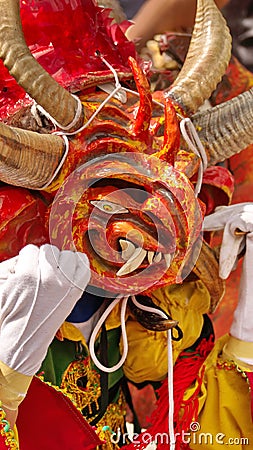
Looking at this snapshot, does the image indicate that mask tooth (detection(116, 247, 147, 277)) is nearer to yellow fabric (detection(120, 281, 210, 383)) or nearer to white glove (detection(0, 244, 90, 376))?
white glove (detection(0, 244, 90, 376))

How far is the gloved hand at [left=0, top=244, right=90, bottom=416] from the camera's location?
1.09m

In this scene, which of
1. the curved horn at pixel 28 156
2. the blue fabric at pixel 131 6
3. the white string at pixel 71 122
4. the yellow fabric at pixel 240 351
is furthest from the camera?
the blue fabric at pixel 131 6

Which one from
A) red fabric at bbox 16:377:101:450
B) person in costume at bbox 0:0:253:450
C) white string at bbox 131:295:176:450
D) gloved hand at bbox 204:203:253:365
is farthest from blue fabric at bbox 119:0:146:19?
red fabric at bbox 16:377:101:450

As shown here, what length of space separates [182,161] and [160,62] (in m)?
0.65

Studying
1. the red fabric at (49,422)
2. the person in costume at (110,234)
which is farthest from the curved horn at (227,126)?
the red fabric at (49,422)

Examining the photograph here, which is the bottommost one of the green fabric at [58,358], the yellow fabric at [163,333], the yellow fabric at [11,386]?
the yellow fabric at [163,333]

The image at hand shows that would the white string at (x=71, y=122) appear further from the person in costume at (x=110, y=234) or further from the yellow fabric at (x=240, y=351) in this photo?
the yellow fabric at (x=240, y=351)

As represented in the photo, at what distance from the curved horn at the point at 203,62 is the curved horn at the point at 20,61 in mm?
252

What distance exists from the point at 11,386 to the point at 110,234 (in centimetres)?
25

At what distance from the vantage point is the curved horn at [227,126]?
4.28 feet

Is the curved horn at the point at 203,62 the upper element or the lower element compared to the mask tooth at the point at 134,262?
upper

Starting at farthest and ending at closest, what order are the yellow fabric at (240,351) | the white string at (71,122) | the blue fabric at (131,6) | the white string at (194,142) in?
the blue fabric at (131,6), the yellow fabric at (240,351), the white string at (194,142), the white string at (71,122)

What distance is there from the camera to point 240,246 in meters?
1.37

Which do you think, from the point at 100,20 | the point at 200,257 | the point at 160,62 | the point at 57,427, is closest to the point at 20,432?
the point at 57,427
